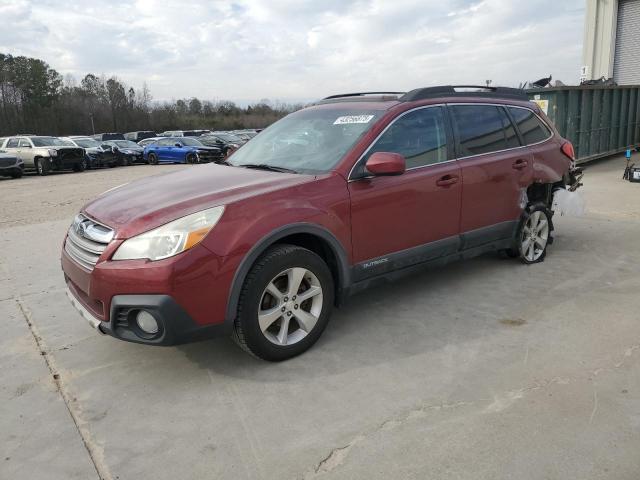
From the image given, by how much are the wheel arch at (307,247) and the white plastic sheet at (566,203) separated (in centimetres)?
315

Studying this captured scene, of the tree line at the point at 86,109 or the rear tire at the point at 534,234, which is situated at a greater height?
the tree line at the point at 86,109

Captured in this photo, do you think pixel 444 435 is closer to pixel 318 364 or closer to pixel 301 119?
pixel 318 364

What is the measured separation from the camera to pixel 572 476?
2297 mm

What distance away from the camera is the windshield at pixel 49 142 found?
20781mm

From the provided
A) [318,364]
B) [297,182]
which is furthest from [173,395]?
[297,182]

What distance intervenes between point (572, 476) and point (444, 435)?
23.4 inches

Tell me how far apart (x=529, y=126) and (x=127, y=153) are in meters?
24.3

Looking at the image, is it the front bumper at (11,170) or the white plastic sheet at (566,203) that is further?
the front bumper at (11,170)

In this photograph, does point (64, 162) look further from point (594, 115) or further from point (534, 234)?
point (534, 234)

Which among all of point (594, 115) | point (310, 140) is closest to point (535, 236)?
point (310, 140)

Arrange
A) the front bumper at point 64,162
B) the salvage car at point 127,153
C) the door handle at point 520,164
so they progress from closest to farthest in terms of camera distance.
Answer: the door handle at point 520,164 → the front bumper at point 64,162 → the salvage car at point 127,153

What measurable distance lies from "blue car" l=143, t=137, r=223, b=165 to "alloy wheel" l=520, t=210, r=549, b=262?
1920 cm

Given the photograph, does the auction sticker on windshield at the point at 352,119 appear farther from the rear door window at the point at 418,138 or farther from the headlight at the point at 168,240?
the headlight at the point at 168,240

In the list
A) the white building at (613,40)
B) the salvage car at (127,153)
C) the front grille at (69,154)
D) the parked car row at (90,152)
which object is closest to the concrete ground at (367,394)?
the parked car row at (90,152)
